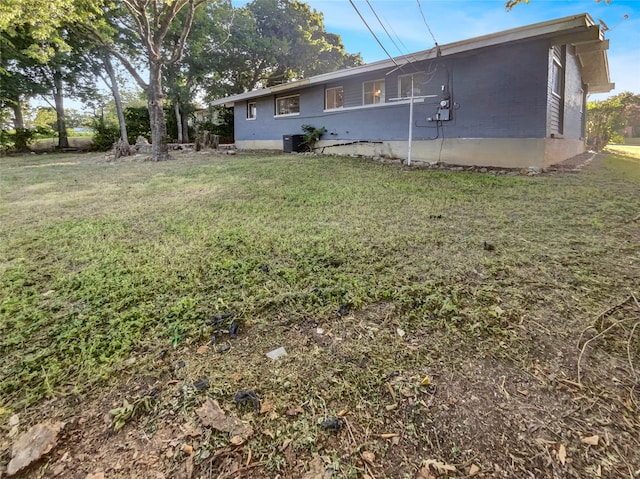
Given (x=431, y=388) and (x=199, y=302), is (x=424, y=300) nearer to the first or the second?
(x=431, y=388)

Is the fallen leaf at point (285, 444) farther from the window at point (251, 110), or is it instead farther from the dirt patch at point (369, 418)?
the window at point (251, 110)

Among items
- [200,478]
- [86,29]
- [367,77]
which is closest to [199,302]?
[200,478]

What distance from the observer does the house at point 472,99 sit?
6.90 meters

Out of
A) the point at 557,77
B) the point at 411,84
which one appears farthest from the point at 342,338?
the point at 557,77

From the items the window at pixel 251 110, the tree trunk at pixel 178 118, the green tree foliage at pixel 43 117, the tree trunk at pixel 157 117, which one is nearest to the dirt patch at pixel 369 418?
the tree trunk at pixel 157 117

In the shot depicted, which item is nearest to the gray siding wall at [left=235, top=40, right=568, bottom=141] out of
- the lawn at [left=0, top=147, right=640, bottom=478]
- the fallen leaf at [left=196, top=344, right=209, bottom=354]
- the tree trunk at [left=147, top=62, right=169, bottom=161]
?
the lawn at [left=0, top=147, right=640, bottom=478]

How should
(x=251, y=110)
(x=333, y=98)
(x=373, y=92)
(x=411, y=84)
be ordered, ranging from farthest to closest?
(x=251, y=110) < (x=333, y=98) < (x=373, y=92) < (x=411, y=84)

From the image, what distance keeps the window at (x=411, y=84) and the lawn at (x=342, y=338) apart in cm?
625

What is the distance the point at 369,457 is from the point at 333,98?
37.5ft

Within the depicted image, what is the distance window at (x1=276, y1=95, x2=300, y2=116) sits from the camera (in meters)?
12.6

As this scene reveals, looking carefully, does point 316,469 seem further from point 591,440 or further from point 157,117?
point 157,117

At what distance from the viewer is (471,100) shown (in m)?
7.83

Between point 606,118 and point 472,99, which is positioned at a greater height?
point 606,118

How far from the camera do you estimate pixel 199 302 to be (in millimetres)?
2094
